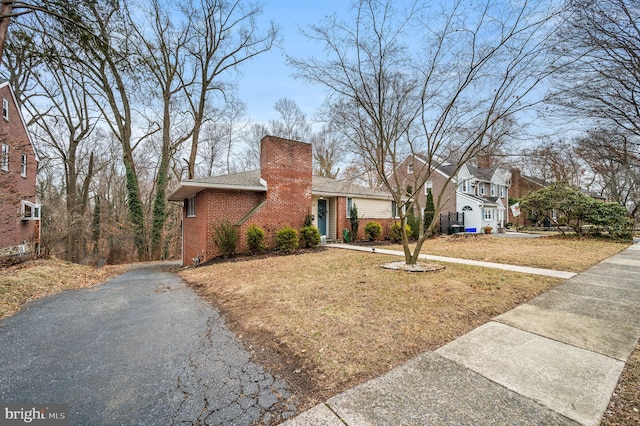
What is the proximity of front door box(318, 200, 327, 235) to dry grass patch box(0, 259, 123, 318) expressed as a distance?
9.04 meters

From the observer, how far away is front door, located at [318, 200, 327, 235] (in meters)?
13.7

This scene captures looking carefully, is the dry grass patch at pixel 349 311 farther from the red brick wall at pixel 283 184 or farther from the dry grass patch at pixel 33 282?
the red brick wall at pixel 283 184

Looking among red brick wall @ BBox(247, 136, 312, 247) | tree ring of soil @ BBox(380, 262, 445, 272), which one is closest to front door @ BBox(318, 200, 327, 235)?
red brick wall @ BBox(247, 136, 312, 247)

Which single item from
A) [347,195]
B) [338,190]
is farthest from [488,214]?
[338,190]

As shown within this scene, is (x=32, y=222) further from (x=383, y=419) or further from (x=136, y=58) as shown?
(x=383, y=419)

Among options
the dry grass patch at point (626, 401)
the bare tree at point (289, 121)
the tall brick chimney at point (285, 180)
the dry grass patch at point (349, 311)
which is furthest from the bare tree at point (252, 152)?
the dry grass patch at point (626, 401)

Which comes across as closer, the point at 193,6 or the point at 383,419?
the point at 383,419

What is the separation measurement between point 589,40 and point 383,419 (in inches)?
239

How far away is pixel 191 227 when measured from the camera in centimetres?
1252

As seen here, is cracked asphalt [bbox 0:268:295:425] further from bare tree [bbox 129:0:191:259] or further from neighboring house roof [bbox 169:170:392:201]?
bare tree [bbox 129:0:191:259]

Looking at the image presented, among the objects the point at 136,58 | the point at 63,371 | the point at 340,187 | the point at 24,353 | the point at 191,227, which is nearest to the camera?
the point at 63,371

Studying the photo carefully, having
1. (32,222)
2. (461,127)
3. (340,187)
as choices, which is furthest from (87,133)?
(461,127)

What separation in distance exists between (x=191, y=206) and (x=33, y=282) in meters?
6.83

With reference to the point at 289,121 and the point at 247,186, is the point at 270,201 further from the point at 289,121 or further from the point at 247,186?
the point at 289,121
